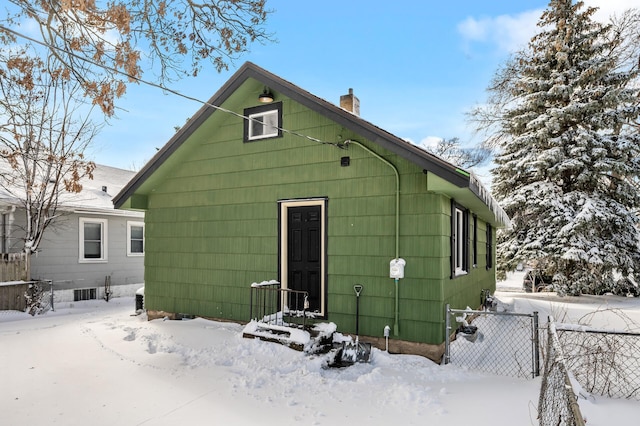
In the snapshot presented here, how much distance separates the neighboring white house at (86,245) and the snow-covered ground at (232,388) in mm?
5495

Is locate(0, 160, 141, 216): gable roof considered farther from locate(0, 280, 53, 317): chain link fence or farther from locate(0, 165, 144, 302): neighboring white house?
locate(0, 280, 53, 317): chain link fence

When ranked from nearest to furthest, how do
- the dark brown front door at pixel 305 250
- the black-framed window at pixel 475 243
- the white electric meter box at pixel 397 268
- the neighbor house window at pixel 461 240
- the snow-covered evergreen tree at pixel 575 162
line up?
the white electric meter box at pixel 397 268, the dark brown front door at pixel 305 250, the neighbor house window at pixel 461 240, the black-framed window at pixel 475 243, the snow-covered evergreen tree at pixel 575 162

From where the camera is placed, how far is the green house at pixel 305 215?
Result: 5941mm

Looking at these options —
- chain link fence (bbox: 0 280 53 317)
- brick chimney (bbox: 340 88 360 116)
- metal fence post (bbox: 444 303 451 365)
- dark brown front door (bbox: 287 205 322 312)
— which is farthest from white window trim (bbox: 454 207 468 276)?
chain link fence (bbox: 0 280 53 317)

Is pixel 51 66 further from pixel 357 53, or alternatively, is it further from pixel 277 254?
pixel 357 53

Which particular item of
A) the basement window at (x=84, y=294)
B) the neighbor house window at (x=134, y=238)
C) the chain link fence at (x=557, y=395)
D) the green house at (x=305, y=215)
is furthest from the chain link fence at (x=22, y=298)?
the chain link fence at (x=557, y=395)

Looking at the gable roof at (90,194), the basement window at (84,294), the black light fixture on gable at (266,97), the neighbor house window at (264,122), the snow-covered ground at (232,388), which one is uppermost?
the black light fixture on gable at (266,97)

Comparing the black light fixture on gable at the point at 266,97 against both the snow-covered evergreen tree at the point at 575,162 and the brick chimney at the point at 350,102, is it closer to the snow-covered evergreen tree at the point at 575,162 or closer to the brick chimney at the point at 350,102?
the brick chimney at the point at 350,102

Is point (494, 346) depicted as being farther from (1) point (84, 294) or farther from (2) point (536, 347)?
(1) point (84, 294)

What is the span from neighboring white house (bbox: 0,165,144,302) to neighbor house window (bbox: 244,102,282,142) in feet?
23.9

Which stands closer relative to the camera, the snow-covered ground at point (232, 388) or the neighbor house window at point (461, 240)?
the snow-covered ground at point (232, 388)

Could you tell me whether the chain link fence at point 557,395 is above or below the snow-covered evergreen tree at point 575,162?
below

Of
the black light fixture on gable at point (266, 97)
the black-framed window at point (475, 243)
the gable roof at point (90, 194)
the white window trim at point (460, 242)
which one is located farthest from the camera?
the gable roof at point (90, 194)

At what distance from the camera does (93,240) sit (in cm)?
1283
